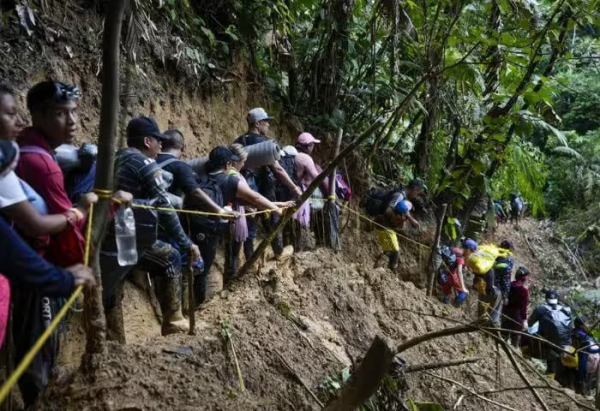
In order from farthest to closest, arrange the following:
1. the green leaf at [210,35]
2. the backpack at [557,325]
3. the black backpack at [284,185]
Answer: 1. the backpack at [557,325]
2. the green leaf at [210,35]
3. the black backpack at [284,185]

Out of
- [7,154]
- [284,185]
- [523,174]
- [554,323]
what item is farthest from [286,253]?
[523,174]

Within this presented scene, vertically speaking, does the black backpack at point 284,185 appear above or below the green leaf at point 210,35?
below

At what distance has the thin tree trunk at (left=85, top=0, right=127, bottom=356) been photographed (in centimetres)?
261

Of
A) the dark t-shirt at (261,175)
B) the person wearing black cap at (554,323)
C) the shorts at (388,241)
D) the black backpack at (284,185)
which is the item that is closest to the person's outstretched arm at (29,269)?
the dark t-shirt at (261,175)

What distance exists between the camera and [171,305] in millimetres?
4383

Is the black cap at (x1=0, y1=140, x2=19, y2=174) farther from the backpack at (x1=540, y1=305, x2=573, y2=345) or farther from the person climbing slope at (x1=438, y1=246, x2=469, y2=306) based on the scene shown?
the backpack at (x1=540, y1=305, x2=573, y2=345)

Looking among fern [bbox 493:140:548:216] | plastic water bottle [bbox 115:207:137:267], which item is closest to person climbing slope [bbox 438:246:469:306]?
fern [bbox 493:140:548:216]

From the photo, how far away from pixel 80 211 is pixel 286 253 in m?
4.09

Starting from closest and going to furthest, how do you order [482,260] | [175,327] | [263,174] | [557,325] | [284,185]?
1. [175,327]
2. [263,174]
3. [284,185]
4. [557,325]
5. [482,260]

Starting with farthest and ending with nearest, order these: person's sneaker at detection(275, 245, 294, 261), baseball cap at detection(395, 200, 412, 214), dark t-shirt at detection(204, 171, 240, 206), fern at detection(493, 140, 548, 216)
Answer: fern at detection(493, 140, 548, 216) → baseball cap at detection(395, 200, 412, 214) → person's sneaker at detection(275, 245, 294, 261) → dark t-shirt at detection(204, 171, 240, 206)

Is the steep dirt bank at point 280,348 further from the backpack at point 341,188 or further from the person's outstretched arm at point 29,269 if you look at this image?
the backpack at point 341,188

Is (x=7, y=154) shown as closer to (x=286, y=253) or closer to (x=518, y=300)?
(x=286, y=253)

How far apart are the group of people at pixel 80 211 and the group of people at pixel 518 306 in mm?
4055

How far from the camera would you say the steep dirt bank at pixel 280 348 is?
3.21 m
